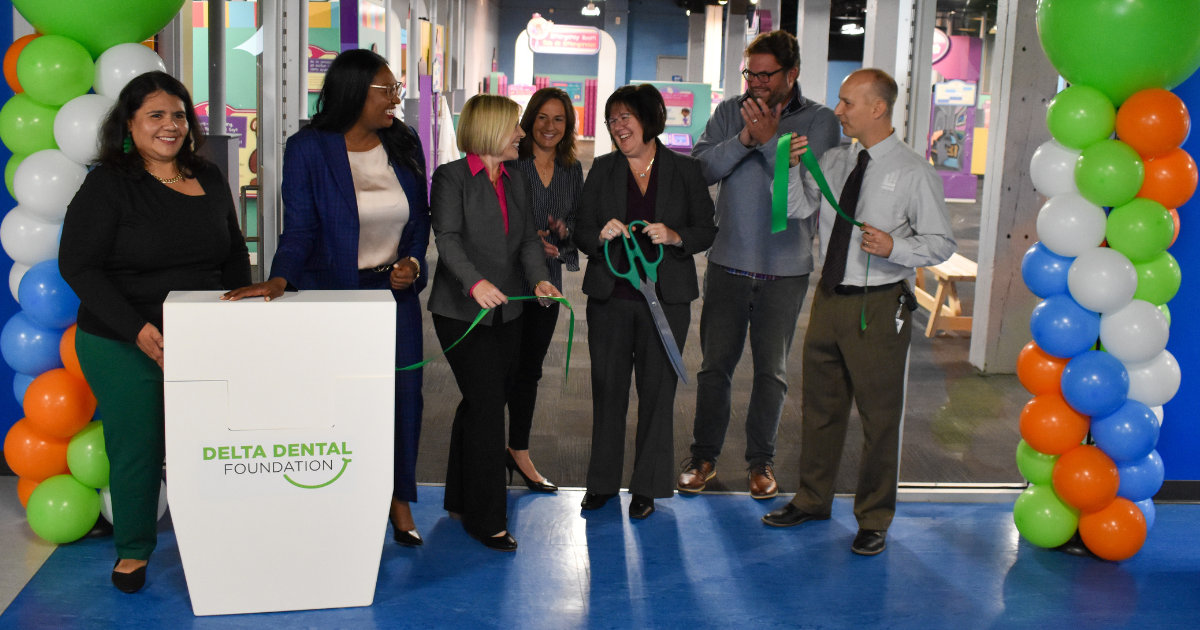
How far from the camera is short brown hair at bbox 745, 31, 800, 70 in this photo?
3426 mm

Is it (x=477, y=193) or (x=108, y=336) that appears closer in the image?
(x=108, y=336)

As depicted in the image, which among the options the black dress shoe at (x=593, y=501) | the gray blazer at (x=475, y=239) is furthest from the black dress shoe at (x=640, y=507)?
the gray blazer at (x=475, y=239)

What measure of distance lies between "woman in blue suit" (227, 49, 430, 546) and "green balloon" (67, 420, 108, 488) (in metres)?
0.77

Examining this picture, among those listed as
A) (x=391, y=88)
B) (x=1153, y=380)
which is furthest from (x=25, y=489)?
(x=1153, y=380)

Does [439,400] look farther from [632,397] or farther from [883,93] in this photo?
[883,93]

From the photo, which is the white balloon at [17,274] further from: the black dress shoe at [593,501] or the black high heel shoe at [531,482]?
the black dress shoe at [593,501]

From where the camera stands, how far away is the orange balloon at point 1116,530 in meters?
3.18

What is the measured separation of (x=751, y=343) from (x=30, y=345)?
2.37 meters

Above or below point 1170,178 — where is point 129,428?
below

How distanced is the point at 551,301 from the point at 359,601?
107 centimetres

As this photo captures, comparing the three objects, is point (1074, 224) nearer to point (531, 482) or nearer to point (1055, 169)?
point (1055, 169)

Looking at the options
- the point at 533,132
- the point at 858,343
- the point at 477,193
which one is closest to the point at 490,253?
the point at 477,193

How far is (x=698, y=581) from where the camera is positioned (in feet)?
9.91

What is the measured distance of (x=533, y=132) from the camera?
3.38 m
